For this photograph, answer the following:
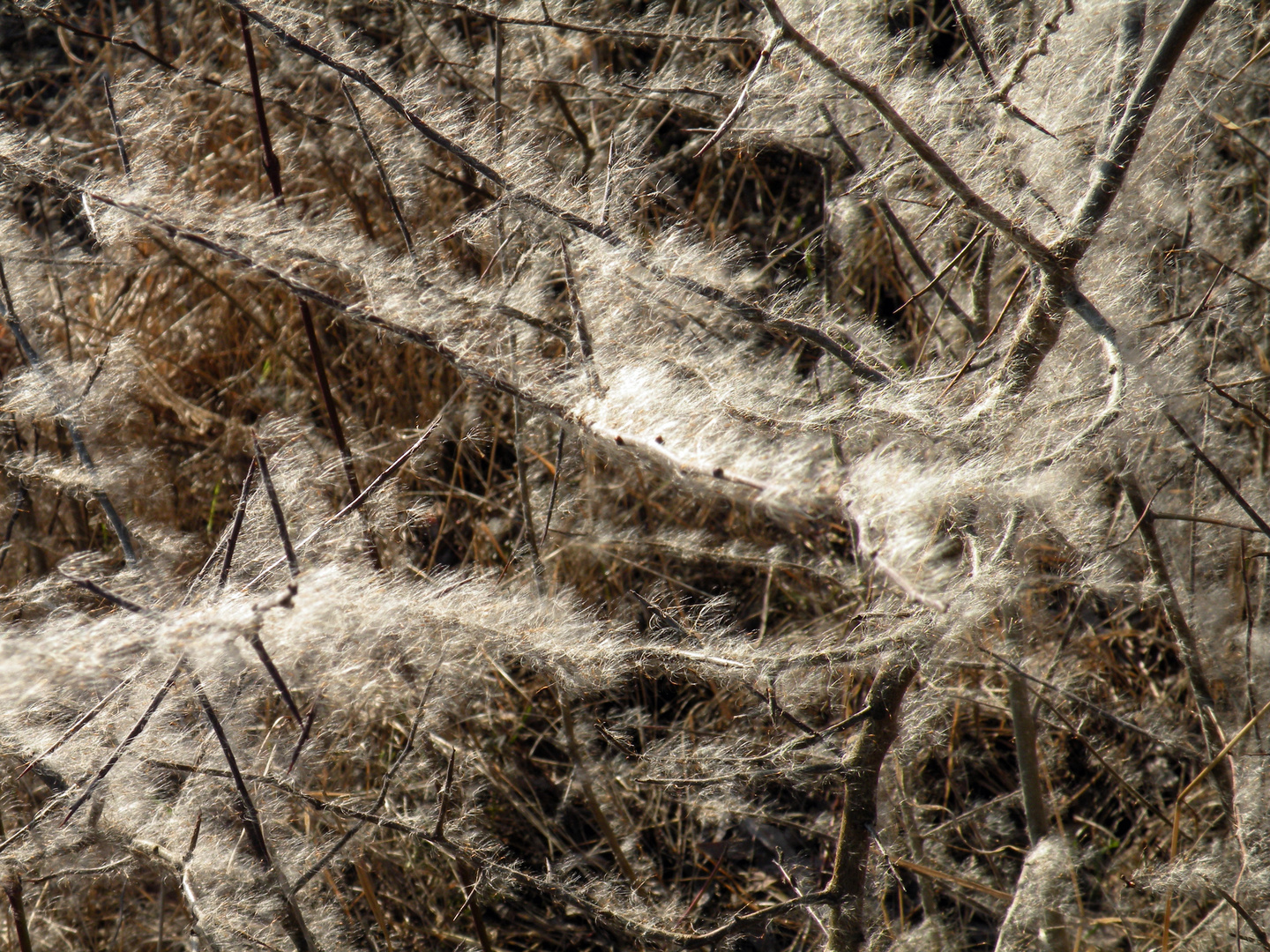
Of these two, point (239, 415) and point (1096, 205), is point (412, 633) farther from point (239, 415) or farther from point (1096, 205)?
point (239, 415)

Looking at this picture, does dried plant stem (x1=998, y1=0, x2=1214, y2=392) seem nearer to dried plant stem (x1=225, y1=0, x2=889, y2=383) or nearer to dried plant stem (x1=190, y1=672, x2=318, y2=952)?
dried plant stem (x1=225, y1=0, x2=889, y2=383)

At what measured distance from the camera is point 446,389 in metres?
2.28

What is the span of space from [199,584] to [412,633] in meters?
0.26

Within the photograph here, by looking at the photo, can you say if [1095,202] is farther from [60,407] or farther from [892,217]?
[60,407]

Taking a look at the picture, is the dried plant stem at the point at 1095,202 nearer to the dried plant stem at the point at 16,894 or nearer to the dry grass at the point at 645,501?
the dry grass at the point at 645,501

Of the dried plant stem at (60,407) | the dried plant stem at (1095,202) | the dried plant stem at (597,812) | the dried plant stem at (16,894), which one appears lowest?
the dried plant stem at (597,812)

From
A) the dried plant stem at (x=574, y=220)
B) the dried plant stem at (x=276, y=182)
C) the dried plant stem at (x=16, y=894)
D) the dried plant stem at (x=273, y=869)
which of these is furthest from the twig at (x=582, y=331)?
the dried plant stem at (x=16, y=894)

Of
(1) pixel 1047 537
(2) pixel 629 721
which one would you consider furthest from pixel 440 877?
(1) pixel 1047 537

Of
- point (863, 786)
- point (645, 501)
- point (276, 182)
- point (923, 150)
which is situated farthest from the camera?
point (645, 501)

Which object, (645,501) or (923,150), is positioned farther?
(645,501)

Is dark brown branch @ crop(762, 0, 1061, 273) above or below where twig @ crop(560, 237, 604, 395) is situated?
above

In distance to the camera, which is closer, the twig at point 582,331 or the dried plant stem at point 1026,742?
the twig at point 582,331

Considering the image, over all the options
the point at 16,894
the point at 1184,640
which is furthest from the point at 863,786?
the point at 16,894

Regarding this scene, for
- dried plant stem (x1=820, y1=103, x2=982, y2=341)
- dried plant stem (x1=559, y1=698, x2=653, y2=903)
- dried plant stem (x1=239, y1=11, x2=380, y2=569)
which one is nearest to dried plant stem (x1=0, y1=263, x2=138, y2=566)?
dried plant stem (x1=239, y1=11, x2=380, y2=569)
